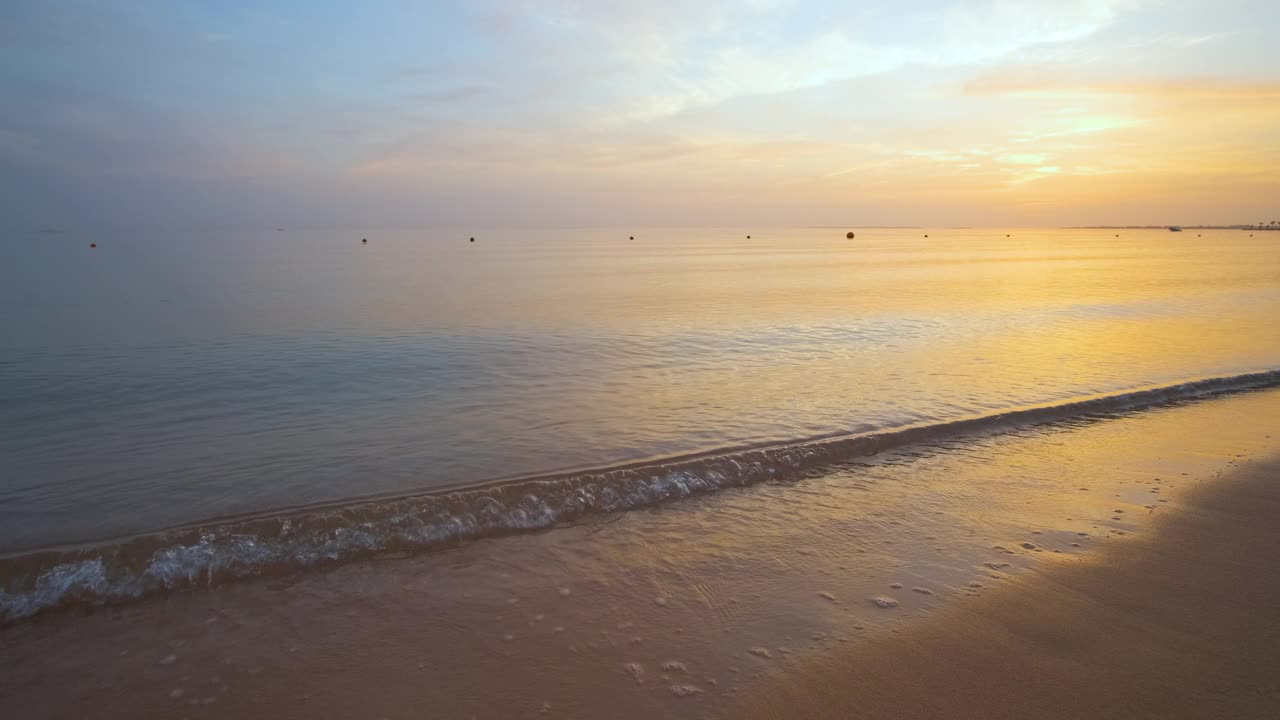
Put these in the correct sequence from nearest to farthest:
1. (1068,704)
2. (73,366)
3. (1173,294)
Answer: (1068,704) → (73,366) → (1173,294)

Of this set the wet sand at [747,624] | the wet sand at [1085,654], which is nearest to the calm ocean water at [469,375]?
the wet sand at [747,624]

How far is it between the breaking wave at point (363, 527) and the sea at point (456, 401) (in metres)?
0.03

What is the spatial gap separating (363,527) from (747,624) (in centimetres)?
434

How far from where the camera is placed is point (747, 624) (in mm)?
5406

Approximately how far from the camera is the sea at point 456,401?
7.46m

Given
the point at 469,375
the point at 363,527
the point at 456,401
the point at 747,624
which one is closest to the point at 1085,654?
the point at 747,624

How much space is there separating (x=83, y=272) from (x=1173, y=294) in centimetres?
6411

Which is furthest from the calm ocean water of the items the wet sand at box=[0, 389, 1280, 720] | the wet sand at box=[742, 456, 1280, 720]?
the wet sand at box=[742, 456, 1280, 720]

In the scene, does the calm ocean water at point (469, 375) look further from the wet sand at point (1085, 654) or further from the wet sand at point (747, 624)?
the wet sand at point (1085, 654)

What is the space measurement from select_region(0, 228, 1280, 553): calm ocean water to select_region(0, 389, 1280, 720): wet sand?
93.2 inches

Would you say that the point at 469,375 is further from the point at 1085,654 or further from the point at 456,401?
the point at 1085,654

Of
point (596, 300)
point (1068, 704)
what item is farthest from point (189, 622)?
point (596, 300)

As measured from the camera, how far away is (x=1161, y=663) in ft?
15.9

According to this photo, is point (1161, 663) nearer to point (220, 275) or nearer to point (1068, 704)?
point (1068, 704)
